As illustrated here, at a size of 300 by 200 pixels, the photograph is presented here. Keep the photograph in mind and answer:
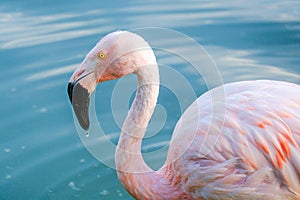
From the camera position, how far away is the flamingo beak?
2764 millimetres

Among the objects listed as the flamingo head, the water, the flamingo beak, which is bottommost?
the water

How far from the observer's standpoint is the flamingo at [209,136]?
9.14 feet

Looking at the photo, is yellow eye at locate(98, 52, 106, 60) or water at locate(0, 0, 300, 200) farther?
water at locate(0, 0, 300, 200)

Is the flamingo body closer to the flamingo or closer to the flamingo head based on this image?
the flamingo

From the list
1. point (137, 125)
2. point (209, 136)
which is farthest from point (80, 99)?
point (209, 136)

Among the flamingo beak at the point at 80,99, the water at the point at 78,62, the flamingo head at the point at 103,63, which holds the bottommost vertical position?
the water at the point at 78,62

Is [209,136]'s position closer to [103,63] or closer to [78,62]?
[103,63]

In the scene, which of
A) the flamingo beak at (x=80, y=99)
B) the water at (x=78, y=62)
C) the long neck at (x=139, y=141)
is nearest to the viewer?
the flamingo beak at (x=80, y=99)

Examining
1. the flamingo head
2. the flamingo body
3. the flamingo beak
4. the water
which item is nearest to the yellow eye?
the flamingo head

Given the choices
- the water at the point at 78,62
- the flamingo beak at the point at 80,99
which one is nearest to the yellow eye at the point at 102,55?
the flamingo beak at the point at 80,99

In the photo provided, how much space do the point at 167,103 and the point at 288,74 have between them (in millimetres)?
1180

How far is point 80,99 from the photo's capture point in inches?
111

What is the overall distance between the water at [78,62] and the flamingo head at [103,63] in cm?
106

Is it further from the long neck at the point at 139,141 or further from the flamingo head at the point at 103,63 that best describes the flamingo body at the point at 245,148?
the flamingo head at the point at 103,63
